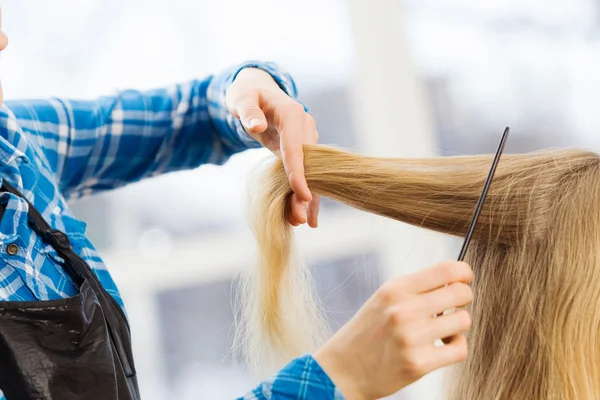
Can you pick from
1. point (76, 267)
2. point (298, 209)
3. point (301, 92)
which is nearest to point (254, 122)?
point (298, 209)

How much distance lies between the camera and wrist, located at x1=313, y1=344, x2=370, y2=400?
0.85 meters

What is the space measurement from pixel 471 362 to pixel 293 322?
26 cm

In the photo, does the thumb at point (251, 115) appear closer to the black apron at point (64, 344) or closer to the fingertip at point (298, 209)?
the fingertip at point (298, 209)

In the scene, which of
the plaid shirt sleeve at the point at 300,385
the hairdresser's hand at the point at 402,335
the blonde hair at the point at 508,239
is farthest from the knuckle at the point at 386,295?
the blonde hair at the point at 508,239

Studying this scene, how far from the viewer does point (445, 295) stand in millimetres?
831

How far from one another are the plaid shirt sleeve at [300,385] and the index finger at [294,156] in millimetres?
243

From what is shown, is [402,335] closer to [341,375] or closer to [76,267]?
[341,375]

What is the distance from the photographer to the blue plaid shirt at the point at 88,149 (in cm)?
109

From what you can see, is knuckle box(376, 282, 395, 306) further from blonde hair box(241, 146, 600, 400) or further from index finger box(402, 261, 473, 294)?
blonde hair box(241, 146, 600, 400)

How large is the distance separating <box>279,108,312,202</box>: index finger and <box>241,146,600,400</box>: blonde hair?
2cm

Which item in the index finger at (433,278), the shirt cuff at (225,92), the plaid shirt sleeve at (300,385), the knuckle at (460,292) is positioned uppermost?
the shirt cuff at (225,92)

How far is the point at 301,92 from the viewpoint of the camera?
8.59 ft

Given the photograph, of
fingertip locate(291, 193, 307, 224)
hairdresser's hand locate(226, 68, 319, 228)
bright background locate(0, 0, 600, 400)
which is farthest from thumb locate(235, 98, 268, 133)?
bright background locate(0, 0, 600, 400)

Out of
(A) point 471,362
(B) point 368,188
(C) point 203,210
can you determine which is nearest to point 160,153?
(B) point 368,188
